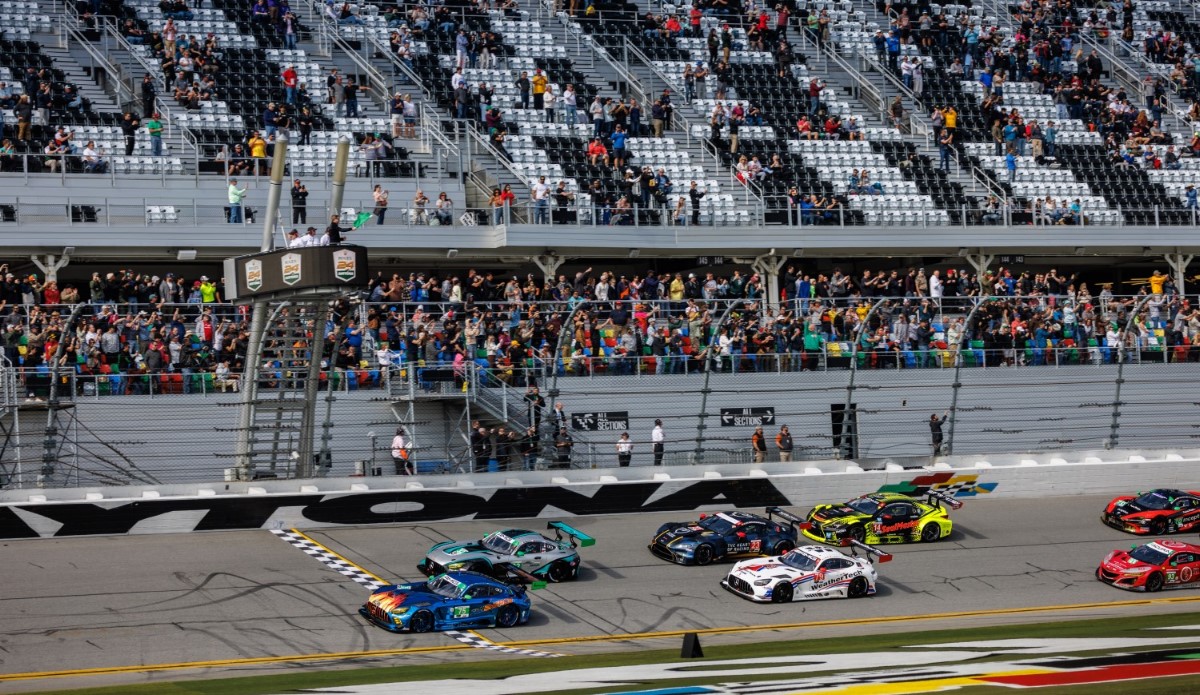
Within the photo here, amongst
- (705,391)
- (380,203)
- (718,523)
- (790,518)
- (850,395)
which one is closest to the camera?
(718,523)

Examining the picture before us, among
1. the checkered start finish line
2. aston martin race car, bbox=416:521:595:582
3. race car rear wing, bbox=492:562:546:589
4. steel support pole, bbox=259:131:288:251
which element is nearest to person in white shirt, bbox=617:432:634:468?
aston martin race car, bbox=416:521:595:582

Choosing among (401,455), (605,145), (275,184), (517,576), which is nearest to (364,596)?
(517,576)

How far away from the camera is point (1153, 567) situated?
24.2 m

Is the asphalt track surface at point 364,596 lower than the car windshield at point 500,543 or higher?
lower

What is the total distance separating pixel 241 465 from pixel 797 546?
9.02 metres

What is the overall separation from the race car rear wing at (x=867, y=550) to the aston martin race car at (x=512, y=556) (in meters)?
4.17

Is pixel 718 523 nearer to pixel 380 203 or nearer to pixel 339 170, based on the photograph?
pixel 339 170

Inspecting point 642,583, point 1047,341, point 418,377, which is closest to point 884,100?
point 1047,341

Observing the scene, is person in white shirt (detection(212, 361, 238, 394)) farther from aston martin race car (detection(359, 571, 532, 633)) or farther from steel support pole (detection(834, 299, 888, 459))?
steel support pole (detection(834, 299, 888, 459))

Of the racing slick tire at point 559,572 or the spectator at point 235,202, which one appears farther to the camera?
the spectator at point 235,202

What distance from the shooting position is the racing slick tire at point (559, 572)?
2345 centimetres

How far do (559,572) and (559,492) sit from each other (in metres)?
3.45

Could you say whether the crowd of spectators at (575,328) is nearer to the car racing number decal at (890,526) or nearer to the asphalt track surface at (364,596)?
the car racing number decal at (890,526)

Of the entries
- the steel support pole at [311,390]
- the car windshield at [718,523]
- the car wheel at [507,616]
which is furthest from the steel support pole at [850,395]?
the steel support pole at [311,390]
